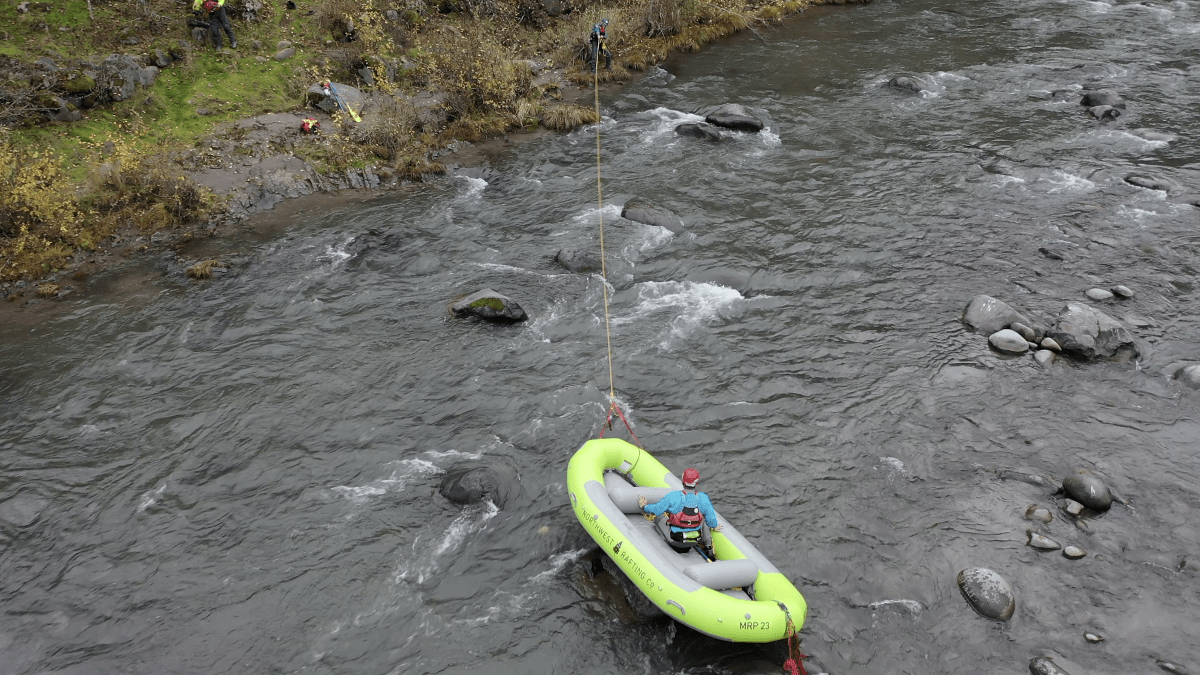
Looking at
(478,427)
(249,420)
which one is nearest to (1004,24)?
(478,427)

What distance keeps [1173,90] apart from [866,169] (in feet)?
38.8

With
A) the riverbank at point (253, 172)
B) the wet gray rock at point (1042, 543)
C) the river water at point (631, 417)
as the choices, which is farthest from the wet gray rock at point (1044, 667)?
the riverbank at point (253, 172)

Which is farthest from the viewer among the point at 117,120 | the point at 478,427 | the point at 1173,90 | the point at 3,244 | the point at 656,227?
the point at 1173,90

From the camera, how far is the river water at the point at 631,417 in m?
9.21

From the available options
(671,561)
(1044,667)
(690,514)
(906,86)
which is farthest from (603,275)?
(906,86)

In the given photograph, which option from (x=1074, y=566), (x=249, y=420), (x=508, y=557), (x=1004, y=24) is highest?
(x=1004, y=24)

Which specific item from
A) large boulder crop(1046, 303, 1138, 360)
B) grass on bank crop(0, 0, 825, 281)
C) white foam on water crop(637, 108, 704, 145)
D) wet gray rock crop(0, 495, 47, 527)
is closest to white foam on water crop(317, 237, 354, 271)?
grass on bank crop(0, 0, 825, 281)

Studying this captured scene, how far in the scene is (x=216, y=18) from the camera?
2100 cm

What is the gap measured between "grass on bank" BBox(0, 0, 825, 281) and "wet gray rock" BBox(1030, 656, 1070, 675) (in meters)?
17.3

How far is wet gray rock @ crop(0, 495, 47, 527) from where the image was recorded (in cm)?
1070

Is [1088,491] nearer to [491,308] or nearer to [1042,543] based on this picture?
[1042,543]

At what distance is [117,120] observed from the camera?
60.7 ft

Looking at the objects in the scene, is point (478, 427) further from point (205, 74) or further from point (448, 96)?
point (205, 74)

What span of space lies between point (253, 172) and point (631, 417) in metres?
12.9
